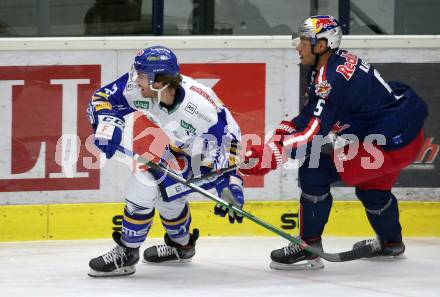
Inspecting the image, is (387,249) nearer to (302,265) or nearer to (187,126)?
(302,265)

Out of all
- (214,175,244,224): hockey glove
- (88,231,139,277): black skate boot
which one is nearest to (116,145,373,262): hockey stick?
(214,175,244,224): hockey glove

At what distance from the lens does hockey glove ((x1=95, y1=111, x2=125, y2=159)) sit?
481 cm

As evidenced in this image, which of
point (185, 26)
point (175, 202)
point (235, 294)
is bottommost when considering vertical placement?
point (235, 294)

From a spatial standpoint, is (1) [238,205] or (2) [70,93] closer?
(1) [238,205]

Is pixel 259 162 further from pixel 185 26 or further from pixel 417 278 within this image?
pixel 185 26

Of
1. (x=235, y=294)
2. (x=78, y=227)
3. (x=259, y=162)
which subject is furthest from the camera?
(x=78, y=227)

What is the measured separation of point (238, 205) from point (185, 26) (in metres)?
1.78

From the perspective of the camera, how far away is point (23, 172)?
6160 millimetres

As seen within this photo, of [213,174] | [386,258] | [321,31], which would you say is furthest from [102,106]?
[386,258]

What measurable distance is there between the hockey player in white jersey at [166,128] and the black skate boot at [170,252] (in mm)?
340

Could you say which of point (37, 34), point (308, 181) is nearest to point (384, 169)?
point (308, 181)

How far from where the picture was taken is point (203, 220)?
6.21 m

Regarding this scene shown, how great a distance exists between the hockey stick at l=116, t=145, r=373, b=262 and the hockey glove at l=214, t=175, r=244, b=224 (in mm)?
20

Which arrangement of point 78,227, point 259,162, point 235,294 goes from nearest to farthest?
1. point 235,294
2. point 259,162
3. point 78,227
